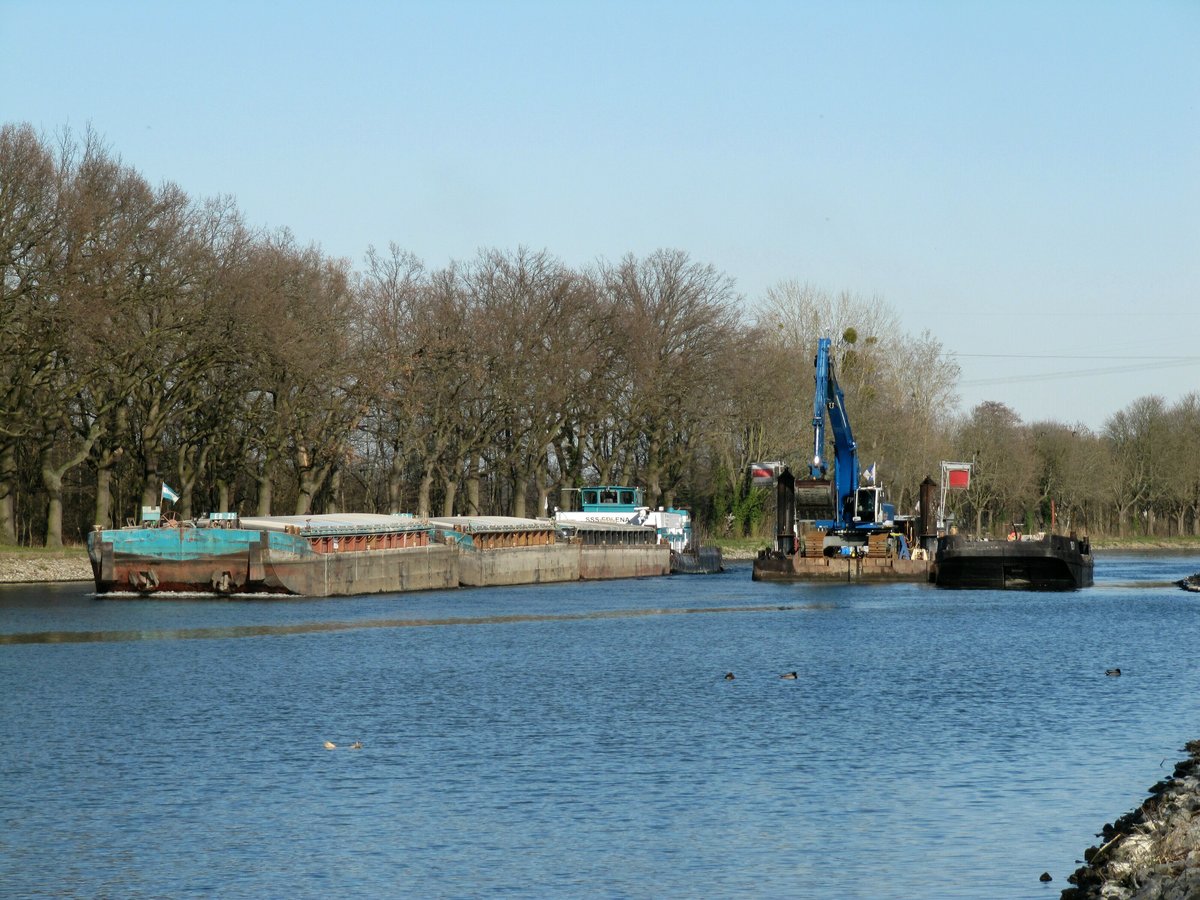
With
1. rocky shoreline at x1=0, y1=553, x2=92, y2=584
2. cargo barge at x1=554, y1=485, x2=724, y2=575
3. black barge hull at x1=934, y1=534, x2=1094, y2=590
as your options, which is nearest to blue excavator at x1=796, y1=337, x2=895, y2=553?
black barge hull at x1=934, y1=534, x2=1094, y2=590

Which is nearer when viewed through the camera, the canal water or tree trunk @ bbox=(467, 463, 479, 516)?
the canal water

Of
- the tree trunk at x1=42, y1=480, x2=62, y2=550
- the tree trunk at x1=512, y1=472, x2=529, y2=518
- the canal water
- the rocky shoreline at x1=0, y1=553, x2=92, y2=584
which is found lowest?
the canal water

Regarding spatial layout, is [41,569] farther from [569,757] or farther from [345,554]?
[569,757]

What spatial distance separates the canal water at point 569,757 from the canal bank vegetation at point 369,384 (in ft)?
74.7

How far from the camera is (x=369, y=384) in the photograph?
8950 cm

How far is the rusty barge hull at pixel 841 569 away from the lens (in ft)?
274

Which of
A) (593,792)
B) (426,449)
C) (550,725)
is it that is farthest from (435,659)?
(426,449)

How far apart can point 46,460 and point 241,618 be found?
1033 inches

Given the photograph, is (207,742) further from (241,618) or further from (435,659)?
(241,618)

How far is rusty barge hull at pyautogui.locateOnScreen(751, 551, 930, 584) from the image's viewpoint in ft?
274

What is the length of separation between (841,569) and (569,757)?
58553mm

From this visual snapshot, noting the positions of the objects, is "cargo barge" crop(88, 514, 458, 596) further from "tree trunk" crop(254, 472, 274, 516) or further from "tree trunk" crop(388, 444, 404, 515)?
"tree trunk" crop(388, 444, 404, 515)

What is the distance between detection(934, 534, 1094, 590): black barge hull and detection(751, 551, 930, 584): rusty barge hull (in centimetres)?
307

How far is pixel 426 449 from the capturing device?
327ft
